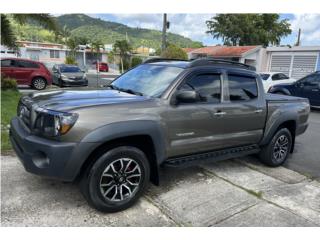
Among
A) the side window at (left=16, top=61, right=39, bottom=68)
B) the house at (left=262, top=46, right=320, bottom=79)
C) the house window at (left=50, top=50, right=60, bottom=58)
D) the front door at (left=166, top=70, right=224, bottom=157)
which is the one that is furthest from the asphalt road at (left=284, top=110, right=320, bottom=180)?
the house window at (left=50, top=50, right=60, bottom=58)

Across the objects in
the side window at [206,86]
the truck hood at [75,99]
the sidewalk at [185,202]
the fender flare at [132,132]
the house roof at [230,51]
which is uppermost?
the house roof at [230,51]

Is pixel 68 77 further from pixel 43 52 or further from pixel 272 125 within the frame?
pixel 43 52

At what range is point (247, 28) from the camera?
121 feet

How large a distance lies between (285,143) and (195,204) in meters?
2.64

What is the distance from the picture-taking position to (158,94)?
382 centimetres

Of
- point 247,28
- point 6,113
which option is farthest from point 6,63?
point 247,28

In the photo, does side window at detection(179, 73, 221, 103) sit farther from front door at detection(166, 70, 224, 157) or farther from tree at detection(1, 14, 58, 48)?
tree at detection(1, 14, 58, 48)

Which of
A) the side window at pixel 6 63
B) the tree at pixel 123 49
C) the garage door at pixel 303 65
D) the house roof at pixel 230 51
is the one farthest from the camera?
the tree at pixel 123 49

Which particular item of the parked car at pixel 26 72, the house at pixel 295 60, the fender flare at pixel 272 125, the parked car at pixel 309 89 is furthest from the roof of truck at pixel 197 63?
the house at pixel 295 60

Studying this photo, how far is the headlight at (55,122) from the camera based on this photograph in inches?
119

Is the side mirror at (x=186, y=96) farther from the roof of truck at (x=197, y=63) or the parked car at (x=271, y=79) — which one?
the parked car at (x=271, y=79)

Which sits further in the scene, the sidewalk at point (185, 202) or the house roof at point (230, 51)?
the house roof at point (230, 51)

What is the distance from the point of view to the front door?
3788 millimetres
